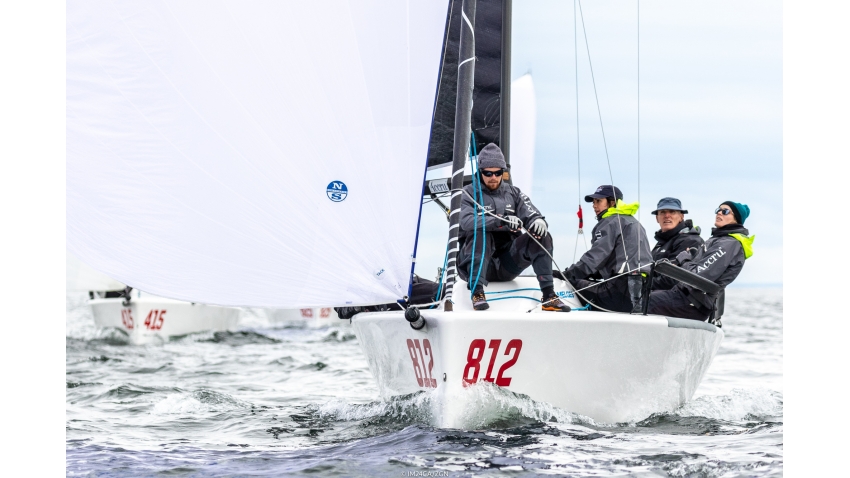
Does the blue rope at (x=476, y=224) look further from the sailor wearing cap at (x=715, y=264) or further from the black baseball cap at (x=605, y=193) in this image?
the sailor wearing cap at (x=715, y=264)

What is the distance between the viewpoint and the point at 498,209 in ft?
20.2

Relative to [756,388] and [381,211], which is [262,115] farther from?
[756,388]

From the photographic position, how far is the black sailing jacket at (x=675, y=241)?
7180 millimetres

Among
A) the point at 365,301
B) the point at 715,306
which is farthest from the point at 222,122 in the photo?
the point at 715,306

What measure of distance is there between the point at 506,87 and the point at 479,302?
8.49 feet

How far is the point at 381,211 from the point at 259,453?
1.53 meters

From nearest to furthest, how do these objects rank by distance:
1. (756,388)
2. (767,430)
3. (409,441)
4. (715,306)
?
(409,441)
(767,430)
(715,306)
(756,388)

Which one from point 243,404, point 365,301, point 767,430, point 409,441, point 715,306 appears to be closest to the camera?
point 409,441

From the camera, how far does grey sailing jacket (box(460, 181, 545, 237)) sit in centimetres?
612

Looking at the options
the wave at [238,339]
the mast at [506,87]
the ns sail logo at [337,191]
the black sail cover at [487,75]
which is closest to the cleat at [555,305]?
the ns sail logo at [337,191]

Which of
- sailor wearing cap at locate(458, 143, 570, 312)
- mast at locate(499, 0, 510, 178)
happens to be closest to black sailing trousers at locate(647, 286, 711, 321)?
sailor wearing cap at locate(458, 143, 570, 312)

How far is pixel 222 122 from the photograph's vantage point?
545 centimetres

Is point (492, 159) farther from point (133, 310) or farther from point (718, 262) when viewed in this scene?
point (133, 310)

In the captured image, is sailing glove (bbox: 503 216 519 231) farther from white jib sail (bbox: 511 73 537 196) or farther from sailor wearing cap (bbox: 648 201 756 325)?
white jib sail (bbox: 511 73 537 196)
